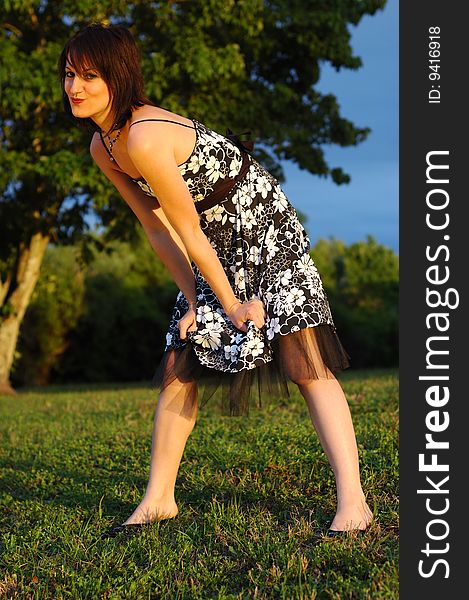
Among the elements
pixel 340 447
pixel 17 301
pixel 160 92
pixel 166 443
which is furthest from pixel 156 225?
pixel 17 301

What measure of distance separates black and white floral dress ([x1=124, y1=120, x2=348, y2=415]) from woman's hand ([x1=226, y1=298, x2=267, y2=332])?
3 centimetres

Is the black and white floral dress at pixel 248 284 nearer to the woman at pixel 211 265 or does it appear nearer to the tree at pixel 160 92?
the woman at pixel 211 265

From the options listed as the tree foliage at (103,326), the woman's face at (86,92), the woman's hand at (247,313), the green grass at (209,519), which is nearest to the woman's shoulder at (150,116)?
the woman's face at (86,92)

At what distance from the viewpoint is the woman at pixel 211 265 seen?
2984mm

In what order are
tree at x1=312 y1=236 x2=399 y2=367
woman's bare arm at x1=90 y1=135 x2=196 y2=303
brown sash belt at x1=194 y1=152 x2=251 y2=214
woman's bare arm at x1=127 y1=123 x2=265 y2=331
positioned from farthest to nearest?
1. tree at x1=312 y1=236 x2=399 y2=367
2. woman's bare arm at x1=90 y1=135 x2=196 y2=303
3. brown sash belt at x1=194 y1=152 x2=251 y2=214
4. woman's bare arm at x1=127 y1=123 x2=265 y2=331

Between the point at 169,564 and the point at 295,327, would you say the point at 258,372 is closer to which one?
the point at 295,327

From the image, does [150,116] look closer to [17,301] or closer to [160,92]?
[160,92]

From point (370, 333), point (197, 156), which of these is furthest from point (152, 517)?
point (370, 333)

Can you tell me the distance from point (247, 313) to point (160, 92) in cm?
962

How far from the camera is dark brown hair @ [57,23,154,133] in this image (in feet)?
9.73

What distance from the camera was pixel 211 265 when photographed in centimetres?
305

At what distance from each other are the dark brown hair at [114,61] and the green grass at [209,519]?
5.47ft

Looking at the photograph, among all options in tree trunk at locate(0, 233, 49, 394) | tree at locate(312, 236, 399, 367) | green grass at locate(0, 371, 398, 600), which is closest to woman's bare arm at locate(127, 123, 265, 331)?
green grass at locate(0, 371, 398, 600)

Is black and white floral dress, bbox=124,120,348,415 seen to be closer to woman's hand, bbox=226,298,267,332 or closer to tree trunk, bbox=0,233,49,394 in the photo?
woman's hand, bbox=226,298,267,332
